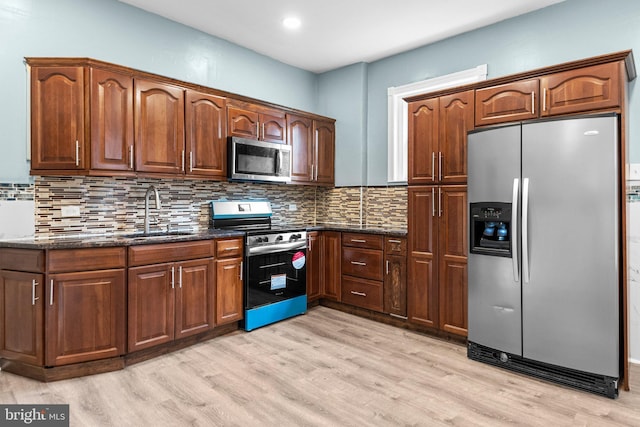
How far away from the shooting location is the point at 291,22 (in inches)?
148

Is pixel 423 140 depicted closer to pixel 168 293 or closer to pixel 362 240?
pixel 362 240

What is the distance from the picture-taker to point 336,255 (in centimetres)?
448

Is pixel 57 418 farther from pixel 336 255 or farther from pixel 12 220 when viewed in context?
pixel 336 255

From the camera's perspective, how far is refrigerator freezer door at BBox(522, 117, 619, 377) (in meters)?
2.49

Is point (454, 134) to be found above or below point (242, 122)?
below


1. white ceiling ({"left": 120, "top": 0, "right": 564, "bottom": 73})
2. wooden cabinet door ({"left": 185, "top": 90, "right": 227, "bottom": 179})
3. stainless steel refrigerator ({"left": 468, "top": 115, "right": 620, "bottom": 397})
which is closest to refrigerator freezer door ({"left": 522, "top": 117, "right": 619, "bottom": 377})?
stainless steel refrigerator ({"left": 468, "top": 115, "right": 620, "bottom": 397})

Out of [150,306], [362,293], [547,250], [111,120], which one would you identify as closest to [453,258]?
[547,250]

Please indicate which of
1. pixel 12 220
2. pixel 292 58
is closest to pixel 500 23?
pixel 292 58

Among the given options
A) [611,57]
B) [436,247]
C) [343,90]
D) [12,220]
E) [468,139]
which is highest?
[343,90]

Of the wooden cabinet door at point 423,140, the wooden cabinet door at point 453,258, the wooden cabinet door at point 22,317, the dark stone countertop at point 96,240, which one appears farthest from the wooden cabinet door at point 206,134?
the wooden cabinet door at point 453,258

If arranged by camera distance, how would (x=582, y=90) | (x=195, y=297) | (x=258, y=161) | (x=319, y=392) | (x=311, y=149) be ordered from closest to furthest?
(x=319, y=392)
(x=582, y=90)
(x=195, y=297)
(x=258, y=161)
(x=311, y=149)

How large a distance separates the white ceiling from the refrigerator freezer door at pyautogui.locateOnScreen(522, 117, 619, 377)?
57.3 inches

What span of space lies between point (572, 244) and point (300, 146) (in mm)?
2994

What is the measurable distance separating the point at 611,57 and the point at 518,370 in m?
2.26
